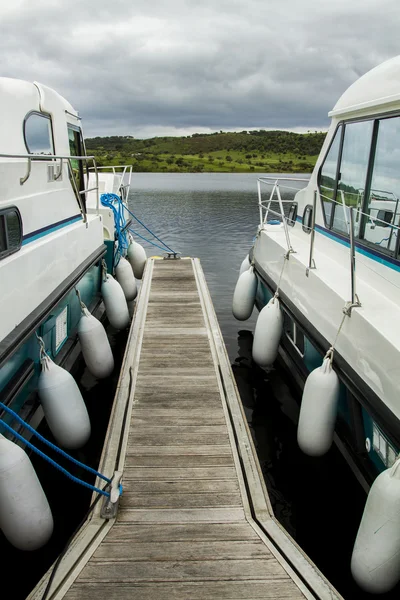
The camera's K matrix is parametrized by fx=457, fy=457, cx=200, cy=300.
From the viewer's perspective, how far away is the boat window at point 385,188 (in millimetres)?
3996

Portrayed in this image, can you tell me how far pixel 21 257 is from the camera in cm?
386

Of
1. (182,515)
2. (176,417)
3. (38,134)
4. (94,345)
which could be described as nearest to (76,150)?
(38,134)

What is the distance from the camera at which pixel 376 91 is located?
426cm

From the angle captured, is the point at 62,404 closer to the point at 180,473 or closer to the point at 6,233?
the point at 180,473

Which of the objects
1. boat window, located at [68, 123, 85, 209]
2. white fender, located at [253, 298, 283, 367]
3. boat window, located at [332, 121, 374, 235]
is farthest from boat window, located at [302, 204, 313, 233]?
boat window, located at [68, 123, 85, 209]

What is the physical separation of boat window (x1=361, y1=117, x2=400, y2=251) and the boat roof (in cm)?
17

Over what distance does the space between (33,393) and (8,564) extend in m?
1.38

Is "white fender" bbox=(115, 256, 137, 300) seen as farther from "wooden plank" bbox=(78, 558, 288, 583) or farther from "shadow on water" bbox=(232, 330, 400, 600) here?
"wooden plank" bbox=(78, 558, 288, 583)

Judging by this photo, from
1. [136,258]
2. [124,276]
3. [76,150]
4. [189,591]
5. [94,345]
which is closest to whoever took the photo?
[189,591]

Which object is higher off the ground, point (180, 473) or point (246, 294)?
point (246, 294)

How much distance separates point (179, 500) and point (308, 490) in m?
1.68

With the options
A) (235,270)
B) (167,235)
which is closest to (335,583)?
(235,270)

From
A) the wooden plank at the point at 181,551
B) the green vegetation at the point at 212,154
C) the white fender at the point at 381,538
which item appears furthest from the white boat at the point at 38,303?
the green vegetation at the point at 212,154

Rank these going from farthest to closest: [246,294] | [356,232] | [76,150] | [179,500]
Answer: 1. [246,294]
2. [76,150]
3. [356,232]
4. [179,500]
